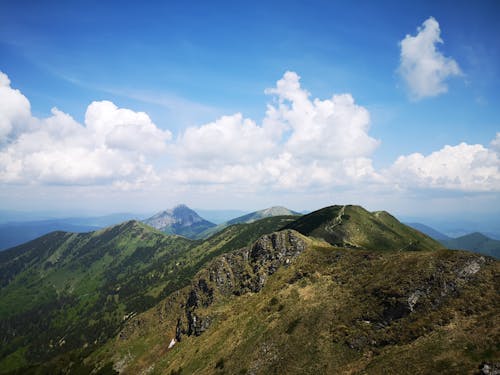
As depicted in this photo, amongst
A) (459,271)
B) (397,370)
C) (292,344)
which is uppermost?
(459,271)

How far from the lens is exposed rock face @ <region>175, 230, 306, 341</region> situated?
103 m

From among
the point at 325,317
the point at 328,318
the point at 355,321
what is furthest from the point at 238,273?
the point at 355,321

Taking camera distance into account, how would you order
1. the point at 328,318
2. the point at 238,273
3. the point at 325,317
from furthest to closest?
the point at 238,273 → the point at 325,317 → the point at 328,318

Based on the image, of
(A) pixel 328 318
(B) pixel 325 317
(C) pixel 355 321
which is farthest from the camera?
(B) pixel 325 317

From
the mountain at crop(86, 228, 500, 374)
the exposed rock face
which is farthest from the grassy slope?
the exposed rock face

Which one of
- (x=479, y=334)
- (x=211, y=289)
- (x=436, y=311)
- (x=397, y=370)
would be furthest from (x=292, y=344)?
(x=211, y=289)

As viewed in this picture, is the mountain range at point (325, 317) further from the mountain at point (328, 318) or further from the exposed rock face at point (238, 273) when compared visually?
the exposed rock face at point (238, 273)

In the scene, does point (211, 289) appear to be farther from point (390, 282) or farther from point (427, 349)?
point (427, 349)

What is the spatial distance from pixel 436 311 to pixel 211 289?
262ft

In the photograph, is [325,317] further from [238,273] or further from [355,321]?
[238,273]

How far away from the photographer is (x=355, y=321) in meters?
62.8

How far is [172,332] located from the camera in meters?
109

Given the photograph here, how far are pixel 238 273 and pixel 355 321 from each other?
197 ft

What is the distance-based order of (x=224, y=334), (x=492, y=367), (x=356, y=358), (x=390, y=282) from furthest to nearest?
(x=224, y=334) < (x=390, y=282) < (x=356, y=358) < (x=492, y=367)
